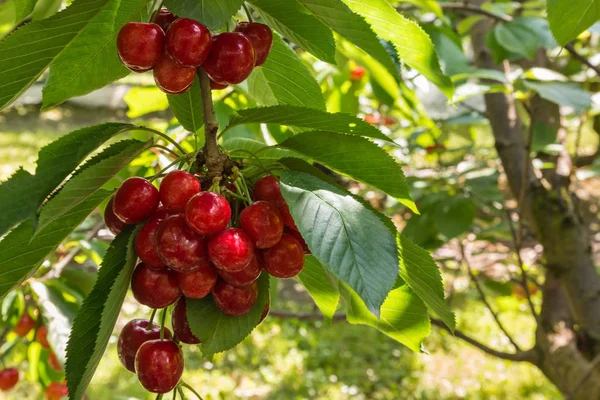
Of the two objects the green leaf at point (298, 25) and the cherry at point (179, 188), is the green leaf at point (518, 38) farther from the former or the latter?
the cherry at point (179, 188)

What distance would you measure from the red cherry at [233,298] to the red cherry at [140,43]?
11.6 inches

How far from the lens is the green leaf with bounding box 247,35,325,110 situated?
39.2 inches

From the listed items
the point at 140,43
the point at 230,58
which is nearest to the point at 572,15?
the point at 230,58

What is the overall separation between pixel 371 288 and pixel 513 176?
1945 millimetres

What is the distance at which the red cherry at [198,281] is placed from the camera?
2.56ft

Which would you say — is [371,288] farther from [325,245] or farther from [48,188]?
[48,188]

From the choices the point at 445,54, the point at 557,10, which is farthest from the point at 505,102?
the point at 557,10

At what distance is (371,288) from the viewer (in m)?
0.64

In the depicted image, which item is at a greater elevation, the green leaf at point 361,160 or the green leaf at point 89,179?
the green leaf at point 89,179

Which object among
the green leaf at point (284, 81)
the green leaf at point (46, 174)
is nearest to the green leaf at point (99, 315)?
the green leaf at point (46, 174)

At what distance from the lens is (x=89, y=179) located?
72cm

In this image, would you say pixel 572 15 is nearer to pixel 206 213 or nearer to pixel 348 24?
pixel 348 24

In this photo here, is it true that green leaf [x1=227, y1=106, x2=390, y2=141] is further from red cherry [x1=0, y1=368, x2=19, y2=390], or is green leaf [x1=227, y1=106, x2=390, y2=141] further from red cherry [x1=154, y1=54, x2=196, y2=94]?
red cherry [x1=0, y1=368, x2=19, y2=390]

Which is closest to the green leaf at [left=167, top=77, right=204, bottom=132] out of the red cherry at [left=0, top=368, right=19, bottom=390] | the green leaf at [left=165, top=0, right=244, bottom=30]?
the green leaf at [left=165, top=0, right=244, bottom=30]
